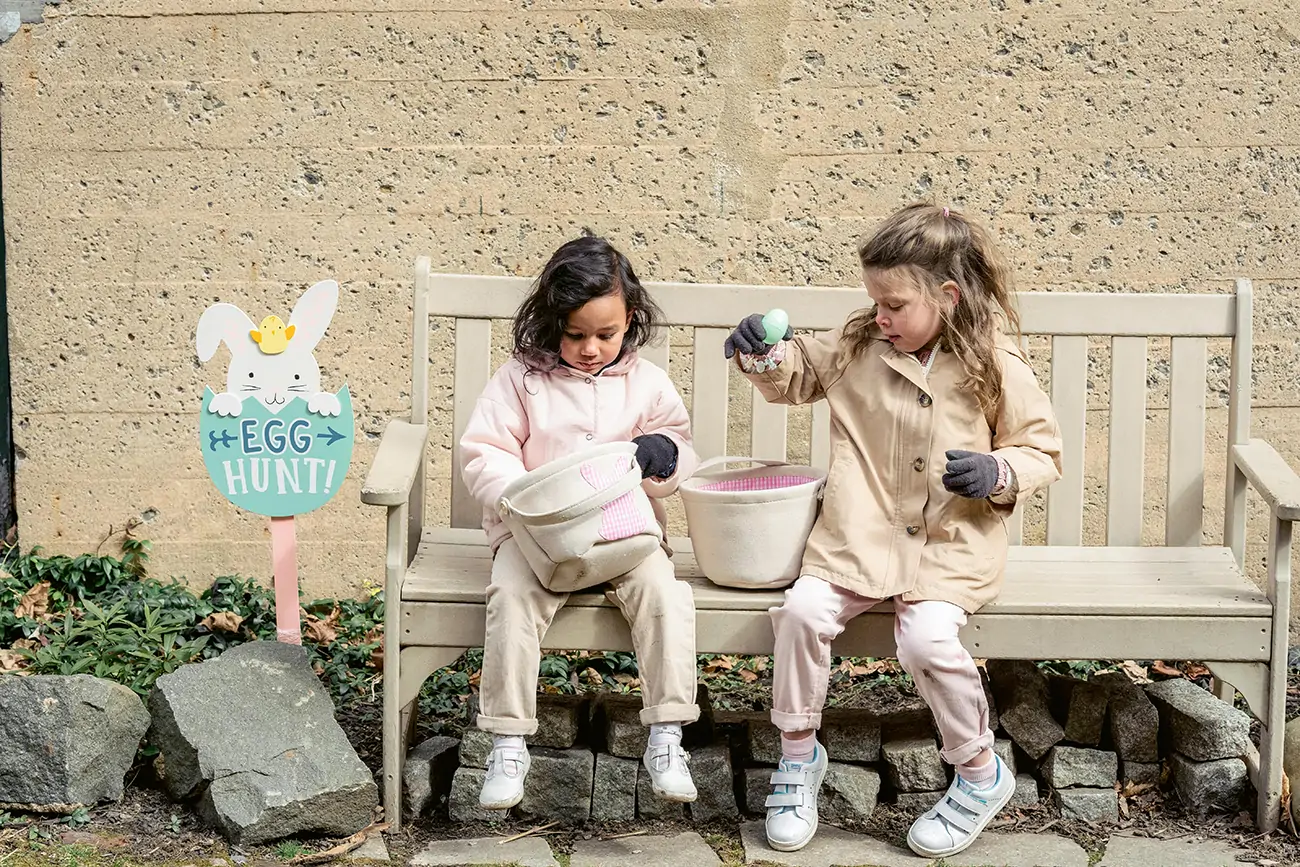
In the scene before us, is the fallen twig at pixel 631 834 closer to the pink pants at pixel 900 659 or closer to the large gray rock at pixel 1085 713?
the pink pants at pixel 900 659

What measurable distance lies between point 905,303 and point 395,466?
4.05 ft

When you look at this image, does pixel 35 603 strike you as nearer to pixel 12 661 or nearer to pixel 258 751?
pixel 12 661

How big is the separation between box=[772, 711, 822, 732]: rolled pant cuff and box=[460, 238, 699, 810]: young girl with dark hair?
0.20m

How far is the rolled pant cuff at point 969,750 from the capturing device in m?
3.14

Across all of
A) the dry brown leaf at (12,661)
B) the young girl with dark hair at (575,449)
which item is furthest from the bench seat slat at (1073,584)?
the dry brown leaf at (12,661)

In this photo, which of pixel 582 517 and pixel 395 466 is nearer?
pixel 582 517

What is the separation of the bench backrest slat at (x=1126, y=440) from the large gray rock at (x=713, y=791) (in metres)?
1.22

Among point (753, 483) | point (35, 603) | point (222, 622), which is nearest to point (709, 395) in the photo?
point (753, 483)

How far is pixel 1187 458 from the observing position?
12.3 ft

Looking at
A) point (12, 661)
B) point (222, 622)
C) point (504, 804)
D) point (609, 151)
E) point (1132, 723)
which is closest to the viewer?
point (504, 804)

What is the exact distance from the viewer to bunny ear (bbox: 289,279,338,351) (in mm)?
3590

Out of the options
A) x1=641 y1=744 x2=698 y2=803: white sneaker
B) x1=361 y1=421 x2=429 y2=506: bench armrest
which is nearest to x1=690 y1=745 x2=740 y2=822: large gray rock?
x1=641 y1=744 x2=698 y2=803: white sneaker

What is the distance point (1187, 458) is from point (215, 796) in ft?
8.39

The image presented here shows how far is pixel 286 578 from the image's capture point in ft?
12.0
